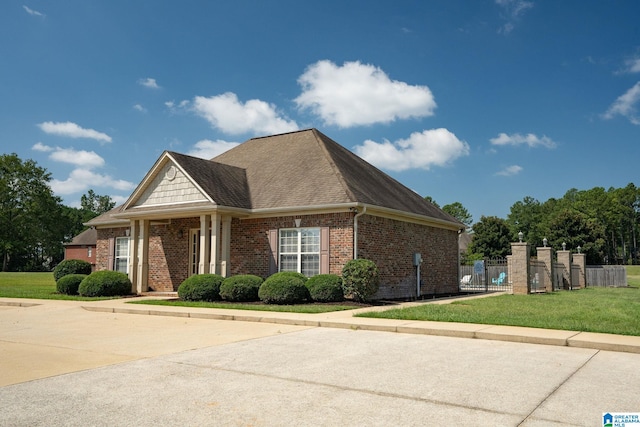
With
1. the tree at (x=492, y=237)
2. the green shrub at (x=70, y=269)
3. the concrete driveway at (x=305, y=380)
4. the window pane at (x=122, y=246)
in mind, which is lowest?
the concrete driveway at (x=305, y=380)

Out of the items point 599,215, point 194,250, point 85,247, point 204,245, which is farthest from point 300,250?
point 599,215

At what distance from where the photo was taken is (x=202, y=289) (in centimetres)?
1725

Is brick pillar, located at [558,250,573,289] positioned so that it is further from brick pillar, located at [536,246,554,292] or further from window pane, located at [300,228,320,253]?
window pane, located at [300,228,320,253]

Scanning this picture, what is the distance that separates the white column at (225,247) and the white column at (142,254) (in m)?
3.95

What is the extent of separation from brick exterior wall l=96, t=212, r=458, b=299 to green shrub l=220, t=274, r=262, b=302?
212cm

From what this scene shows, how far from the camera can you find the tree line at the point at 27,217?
71.2 metres

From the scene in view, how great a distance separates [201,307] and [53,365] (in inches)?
319

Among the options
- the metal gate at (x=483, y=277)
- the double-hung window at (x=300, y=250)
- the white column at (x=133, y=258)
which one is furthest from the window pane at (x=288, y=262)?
the metal gate at (x=483, y=277)

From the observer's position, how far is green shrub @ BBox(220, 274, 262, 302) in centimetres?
1680

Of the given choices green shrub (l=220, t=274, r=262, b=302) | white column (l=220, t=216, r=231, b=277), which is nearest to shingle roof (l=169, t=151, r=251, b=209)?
white column (l=220, t=216, r=231, b=277)

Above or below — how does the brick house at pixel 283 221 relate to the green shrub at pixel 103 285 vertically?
above

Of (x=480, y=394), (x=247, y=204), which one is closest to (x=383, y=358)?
(x=480, y=394)

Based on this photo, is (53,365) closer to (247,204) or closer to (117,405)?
(117,405)

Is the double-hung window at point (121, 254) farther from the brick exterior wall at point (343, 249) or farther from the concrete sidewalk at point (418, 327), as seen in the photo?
the concrete sidewalk at point (418, 327)
